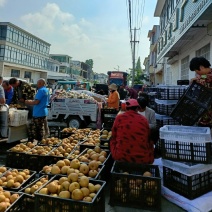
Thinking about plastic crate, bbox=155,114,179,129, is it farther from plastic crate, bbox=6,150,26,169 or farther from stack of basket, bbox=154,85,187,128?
plastic crate, bbox=6,150,26,169

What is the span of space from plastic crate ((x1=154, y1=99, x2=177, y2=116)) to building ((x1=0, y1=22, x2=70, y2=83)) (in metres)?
Result: 41.8

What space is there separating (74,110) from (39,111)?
317 cm

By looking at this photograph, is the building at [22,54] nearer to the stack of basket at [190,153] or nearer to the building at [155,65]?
the building at [155,65]

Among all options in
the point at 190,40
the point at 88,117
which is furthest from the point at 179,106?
the point at 190,40

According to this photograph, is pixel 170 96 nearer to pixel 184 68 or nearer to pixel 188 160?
pixel 188 160

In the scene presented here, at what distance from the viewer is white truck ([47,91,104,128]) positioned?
934 cm

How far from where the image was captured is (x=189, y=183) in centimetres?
300

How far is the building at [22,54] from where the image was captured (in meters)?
43.2

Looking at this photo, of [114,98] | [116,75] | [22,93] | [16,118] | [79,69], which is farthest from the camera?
[79,69]

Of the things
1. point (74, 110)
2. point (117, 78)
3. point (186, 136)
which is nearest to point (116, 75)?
point (117, 78)

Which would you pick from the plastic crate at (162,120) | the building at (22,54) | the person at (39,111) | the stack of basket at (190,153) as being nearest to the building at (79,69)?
the building at (22,54)

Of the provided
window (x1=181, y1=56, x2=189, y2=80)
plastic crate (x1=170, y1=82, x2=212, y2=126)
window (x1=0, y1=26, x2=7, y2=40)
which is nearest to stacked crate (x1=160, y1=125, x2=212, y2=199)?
plastic crate (x1=170, y1=82, x2=212, y2=126)

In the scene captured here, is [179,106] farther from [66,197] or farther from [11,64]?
[11,64]

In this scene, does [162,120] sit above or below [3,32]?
below
